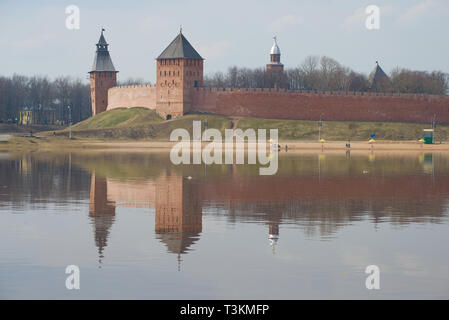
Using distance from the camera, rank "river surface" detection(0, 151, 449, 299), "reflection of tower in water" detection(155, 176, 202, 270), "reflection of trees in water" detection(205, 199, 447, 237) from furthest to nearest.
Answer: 1. "reflection of trees in water" detection(205, 199, 447, 237)
2. "reflection of tower in water" detection(155, 176, 202, 270)
3. "river surface" detection(0, 151, 449, 299)

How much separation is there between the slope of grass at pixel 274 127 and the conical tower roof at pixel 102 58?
11.6 m

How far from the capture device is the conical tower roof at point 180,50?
71.8m

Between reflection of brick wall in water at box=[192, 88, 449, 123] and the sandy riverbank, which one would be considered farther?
reflection of brick wall in water at box=[192, 88, 449, 123]

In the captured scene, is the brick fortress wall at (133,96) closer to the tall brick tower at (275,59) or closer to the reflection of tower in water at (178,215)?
the tall brick tower at (275,59)

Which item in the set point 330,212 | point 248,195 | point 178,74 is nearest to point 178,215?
point 330,212

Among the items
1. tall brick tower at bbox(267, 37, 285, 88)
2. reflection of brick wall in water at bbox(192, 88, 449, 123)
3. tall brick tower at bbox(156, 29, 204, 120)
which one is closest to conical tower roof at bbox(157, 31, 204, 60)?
tall brick tower at bbox(156, 29, 204, 120)

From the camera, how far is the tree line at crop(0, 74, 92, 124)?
91.4 m

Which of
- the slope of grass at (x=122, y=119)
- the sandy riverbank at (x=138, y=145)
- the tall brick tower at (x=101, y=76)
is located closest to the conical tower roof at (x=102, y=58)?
the tall brick tower at (x=101, y=76)

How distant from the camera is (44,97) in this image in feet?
313

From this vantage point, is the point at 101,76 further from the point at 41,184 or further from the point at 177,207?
the point at 177,207

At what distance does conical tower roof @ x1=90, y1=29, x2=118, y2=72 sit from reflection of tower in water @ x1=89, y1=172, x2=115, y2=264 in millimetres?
62523

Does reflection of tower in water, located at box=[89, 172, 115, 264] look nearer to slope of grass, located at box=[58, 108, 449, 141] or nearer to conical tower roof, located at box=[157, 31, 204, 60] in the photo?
slope of grass, located at box=[58, 108, 449, 141]
